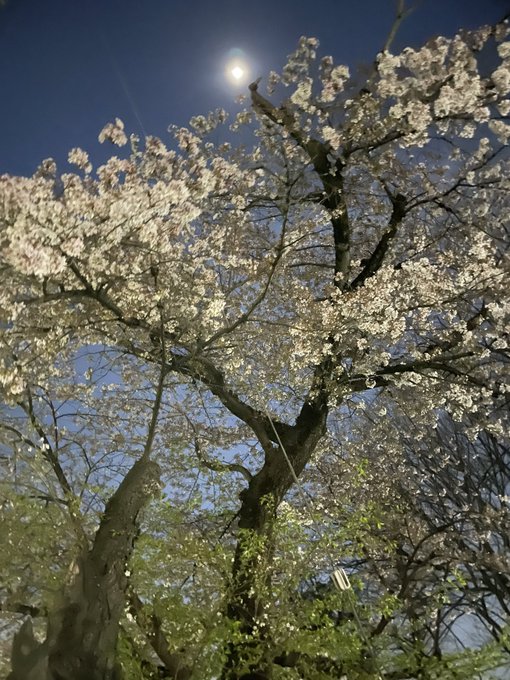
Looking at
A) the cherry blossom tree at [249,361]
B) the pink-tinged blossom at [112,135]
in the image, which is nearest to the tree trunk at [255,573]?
the cherry blossom tree at [249,361]

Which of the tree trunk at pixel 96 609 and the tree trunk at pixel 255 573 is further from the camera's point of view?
the tree trunk at pixel 255 573

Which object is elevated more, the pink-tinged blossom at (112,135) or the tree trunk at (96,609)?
the pink-tinged blossom at (112,135)

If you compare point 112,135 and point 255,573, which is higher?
point 112,135

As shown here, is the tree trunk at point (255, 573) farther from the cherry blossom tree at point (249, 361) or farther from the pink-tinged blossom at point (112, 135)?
the pink-tinged blossom at point (112, 135)

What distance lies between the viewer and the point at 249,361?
8711 millimetres

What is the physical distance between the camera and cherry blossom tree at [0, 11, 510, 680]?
16.0 feet

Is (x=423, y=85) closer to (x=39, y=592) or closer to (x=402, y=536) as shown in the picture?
(x=39, y=592)

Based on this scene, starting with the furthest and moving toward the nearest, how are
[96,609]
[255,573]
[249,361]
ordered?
1. [249,361]
2. [255,573]
3. [96,609]

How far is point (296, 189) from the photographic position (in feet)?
19.7

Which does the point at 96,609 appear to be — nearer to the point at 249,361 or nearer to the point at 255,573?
the point at 255,573

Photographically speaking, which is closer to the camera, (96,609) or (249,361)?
(96,609)

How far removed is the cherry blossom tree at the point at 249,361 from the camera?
4.89 meters

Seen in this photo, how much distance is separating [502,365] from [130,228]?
23.9 feet

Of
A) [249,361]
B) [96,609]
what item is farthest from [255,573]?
[249,361]
